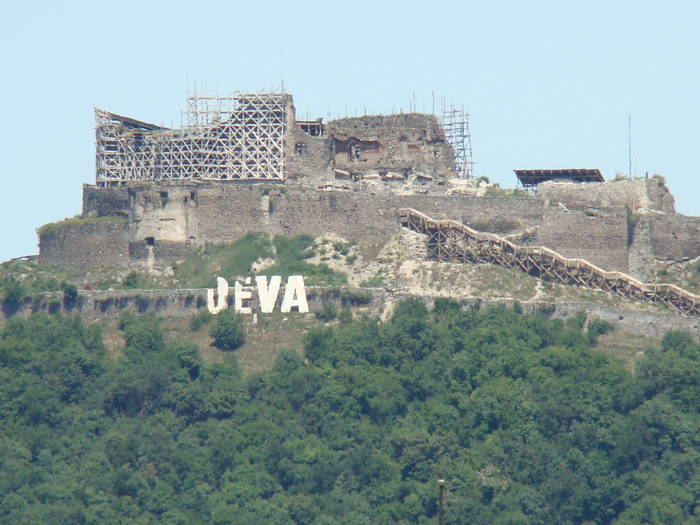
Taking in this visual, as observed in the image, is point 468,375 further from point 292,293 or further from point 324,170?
point 324,170

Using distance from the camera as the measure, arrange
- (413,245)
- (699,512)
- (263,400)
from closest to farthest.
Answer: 1. (699,512)
2. (263,400)
3. (413,245)

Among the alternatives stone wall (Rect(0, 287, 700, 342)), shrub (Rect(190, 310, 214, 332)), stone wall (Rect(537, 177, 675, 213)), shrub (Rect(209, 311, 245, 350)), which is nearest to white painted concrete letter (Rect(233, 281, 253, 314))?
stone wall (Rect(0, 287, 700, 342))

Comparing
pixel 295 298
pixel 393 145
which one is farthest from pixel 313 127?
pixel 295 298

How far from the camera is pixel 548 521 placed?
117m

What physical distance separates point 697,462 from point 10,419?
29.3m

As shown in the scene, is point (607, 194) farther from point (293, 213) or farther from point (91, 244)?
point (91, 244)

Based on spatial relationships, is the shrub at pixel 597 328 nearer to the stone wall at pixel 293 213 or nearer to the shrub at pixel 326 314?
the stone wall at pixel 293 213

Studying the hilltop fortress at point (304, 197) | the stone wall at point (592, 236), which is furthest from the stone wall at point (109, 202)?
the stone wall at point (592, 236)

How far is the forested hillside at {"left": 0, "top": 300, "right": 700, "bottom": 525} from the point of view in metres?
118

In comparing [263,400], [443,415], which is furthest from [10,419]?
[443,415]

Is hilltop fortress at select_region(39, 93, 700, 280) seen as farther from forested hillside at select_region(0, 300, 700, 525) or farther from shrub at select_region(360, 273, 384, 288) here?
forested hillside at select_region(0, 300, 700, 525)

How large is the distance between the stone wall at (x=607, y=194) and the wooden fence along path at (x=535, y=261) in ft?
17.1

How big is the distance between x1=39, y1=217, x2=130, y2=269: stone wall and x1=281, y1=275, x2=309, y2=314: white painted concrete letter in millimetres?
10681

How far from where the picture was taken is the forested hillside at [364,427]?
117875mm
